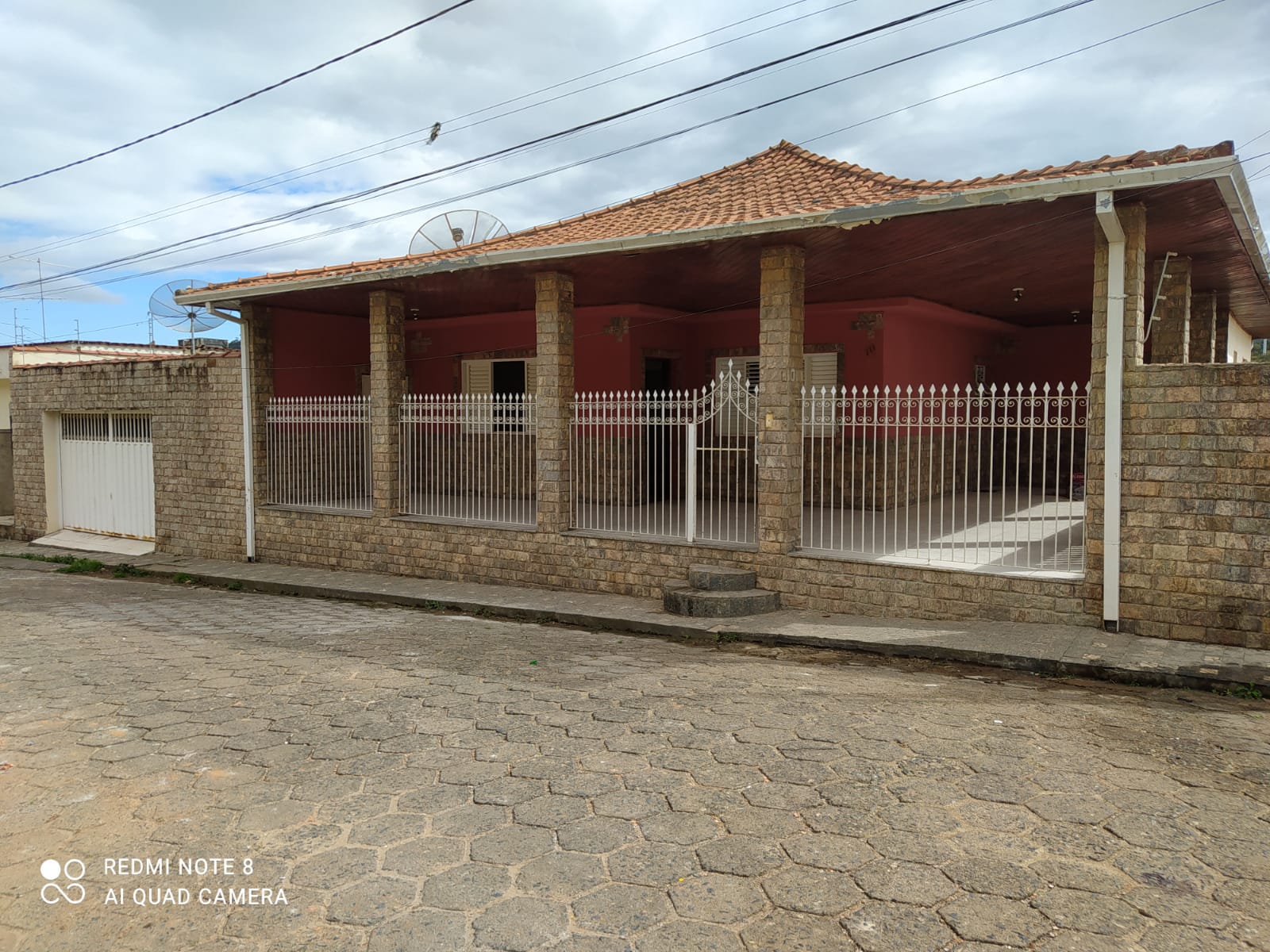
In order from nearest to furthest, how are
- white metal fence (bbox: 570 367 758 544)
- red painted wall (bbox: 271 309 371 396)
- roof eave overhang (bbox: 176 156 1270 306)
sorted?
roof eave overhang (bbox: 176 156 1270 306), white metal fence (bbox: 570 367 758 544), red painted wall (bbox: 271 309 371 396)

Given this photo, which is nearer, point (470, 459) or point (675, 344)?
point (675, 344)

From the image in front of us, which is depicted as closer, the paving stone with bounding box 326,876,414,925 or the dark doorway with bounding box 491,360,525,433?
the paving stone with bounding box 326,876,414,925

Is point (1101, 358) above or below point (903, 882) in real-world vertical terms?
above

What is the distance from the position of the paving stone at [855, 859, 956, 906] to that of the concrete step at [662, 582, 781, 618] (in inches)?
164

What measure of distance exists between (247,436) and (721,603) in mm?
7007

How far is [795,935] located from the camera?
2.82 m

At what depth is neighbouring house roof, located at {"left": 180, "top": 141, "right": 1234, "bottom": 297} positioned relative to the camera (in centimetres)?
620

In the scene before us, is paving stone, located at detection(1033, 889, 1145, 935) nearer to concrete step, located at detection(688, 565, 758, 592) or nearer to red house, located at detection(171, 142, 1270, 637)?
Result: red house, located at detection(171, 142, 1270, 637)

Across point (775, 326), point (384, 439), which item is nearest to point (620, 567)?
point (775, 326)

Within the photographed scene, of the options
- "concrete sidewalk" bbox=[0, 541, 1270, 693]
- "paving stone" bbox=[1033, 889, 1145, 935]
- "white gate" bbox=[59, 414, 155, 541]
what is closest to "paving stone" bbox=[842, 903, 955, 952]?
"paving stone" bbox=[1033, 889, 1145, 935]

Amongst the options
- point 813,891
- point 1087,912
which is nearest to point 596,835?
point 813,891

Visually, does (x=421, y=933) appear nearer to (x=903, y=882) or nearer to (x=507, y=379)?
(x=903, y=882)

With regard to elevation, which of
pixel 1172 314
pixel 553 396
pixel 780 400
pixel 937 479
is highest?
pixel 1172 314

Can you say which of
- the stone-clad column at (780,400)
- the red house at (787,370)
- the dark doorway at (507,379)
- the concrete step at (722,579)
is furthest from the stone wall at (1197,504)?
the dark doorway at (507,379)
